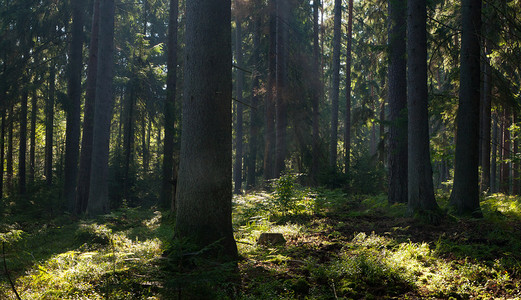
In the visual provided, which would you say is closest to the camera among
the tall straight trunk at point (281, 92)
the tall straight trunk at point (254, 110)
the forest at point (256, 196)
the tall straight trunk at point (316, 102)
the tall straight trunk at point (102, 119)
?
the forest at point (256, 196)

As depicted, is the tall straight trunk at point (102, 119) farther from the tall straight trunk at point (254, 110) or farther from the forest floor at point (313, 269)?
the tall straight trunk at point (254, 110)

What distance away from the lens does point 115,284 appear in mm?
3871

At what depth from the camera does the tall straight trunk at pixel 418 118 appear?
8750 millimetres

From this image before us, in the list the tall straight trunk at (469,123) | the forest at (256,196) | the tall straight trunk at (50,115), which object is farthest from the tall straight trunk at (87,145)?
the tall straight trunk at (469,123)

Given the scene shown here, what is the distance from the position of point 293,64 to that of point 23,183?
1635 cm

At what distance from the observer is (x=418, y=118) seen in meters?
8.96

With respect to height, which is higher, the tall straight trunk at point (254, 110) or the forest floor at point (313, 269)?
the tall straight trunk at point (254, 110)

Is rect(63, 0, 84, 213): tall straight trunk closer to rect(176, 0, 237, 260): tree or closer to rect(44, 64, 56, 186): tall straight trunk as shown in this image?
rect(44, 64, 56, 186): tall straight trunk

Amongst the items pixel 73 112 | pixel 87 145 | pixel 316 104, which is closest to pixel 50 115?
pixel 73 112

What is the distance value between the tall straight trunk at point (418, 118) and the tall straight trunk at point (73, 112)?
14743 mm

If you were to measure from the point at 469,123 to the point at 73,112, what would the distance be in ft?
52.9

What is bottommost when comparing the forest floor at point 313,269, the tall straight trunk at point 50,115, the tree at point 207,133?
the forest floor at point 313,269

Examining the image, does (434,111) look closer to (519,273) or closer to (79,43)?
(519,273)

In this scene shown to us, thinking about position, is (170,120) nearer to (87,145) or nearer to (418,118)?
(87,145)
